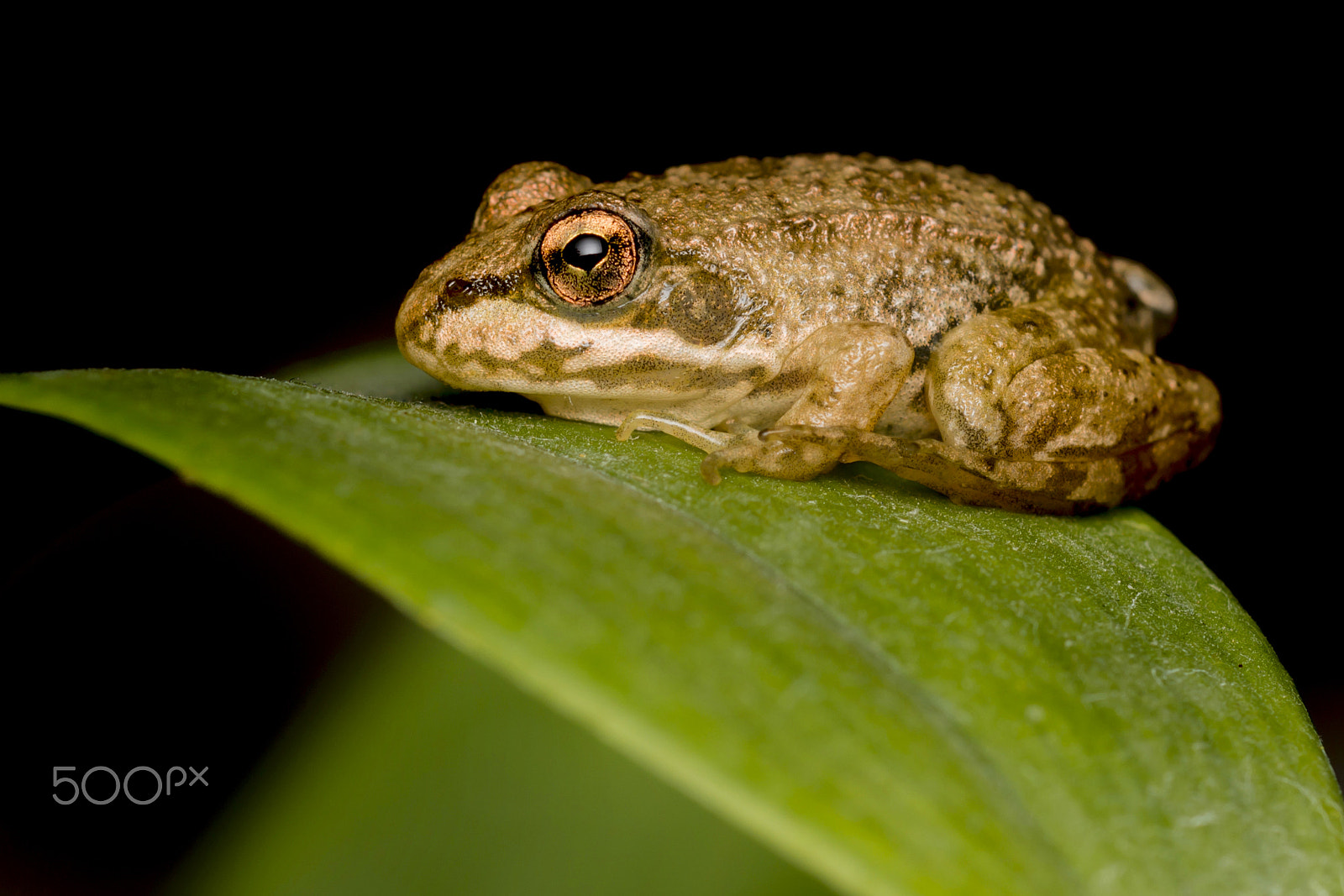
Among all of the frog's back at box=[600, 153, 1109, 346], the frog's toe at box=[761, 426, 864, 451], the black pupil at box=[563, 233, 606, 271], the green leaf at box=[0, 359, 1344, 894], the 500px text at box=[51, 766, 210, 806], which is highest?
the frog's back at box=[600, 153, 1109, 346]

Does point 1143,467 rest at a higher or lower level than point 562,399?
higher

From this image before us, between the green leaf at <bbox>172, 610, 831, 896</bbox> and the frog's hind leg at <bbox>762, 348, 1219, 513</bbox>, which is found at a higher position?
the frog's hind leg at <bbox>762, 348, 1219, 513</bbox>

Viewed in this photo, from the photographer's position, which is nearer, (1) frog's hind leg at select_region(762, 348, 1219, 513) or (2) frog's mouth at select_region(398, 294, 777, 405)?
(1) frog's hind leg at select_region(762, 348, 1219, 513)

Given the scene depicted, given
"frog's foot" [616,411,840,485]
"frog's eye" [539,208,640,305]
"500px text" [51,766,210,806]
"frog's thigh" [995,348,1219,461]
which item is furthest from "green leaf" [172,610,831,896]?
"frog's thigh" [995,348,1219,461]

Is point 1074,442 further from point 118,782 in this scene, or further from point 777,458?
point 118,782

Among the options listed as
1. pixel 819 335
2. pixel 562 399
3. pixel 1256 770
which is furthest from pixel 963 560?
pixel 562 399

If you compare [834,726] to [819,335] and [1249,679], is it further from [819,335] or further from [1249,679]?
[819,335]

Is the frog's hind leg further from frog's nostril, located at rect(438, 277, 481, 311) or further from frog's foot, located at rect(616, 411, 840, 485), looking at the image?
frog's nostril, located at rect(438, 277, 481, 311)
